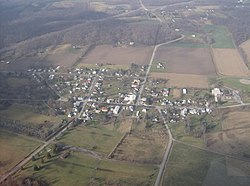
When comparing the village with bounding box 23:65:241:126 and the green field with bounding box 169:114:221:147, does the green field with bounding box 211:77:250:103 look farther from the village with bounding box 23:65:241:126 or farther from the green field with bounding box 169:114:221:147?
the green field with bounding box 169:114:221:147

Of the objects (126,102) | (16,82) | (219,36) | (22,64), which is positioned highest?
(219,36)

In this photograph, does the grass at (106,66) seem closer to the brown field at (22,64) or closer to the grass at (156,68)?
the grass at (156,68)

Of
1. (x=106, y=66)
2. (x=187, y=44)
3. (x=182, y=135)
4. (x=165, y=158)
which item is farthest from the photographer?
(x=187, y=44)

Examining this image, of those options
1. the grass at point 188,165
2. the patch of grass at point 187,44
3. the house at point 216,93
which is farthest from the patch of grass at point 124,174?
the patch of grass at point 187,44

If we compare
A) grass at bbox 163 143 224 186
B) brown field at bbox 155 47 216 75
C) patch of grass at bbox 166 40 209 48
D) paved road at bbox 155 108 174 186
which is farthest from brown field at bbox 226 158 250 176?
patch of grass at bbox 166 40 209 48

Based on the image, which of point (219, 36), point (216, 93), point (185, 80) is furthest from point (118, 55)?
point (219, 36)

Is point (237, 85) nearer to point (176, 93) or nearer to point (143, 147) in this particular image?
point (176, 93)

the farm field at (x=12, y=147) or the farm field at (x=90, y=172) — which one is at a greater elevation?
the farm field at (x=90, y=172)
